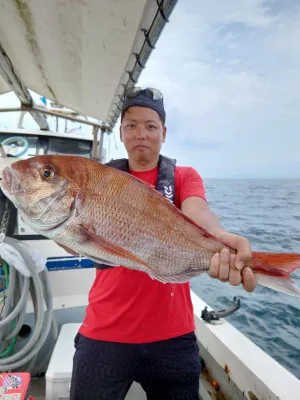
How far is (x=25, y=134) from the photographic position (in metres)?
4.75

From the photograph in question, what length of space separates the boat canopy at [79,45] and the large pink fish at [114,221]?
4.84ft

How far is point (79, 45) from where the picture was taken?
300cm

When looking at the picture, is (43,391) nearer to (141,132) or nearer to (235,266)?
(235,266)

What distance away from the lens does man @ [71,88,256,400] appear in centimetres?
194

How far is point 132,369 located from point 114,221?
1117 millimetres

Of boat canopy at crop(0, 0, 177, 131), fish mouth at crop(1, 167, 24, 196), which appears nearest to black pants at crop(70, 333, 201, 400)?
fish mouth at crop(1, 167, 24, 196)

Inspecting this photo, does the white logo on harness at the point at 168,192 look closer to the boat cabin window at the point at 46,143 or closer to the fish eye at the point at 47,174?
the fish eye at the point at 47,174

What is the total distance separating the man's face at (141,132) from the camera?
2.06 m

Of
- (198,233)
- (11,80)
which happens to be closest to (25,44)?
(11,80)

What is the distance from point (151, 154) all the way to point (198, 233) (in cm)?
76

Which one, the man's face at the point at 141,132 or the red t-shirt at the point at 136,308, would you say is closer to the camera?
the red t-shirt at the point at 136,308

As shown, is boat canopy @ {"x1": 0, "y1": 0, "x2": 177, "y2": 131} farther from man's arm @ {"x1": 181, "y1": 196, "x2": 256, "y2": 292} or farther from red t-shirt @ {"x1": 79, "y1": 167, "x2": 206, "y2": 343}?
man's arm @ {"x1": 181, "y1": 196, "x2": 256, "y2": 292}

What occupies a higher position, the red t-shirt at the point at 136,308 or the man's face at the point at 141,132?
the man's face at the point at 141,132

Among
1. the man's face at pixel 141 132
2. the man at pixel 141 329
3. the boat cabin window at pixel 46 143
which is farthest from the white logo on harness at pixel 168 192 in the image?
the boat cabin window at pixel 46 143
